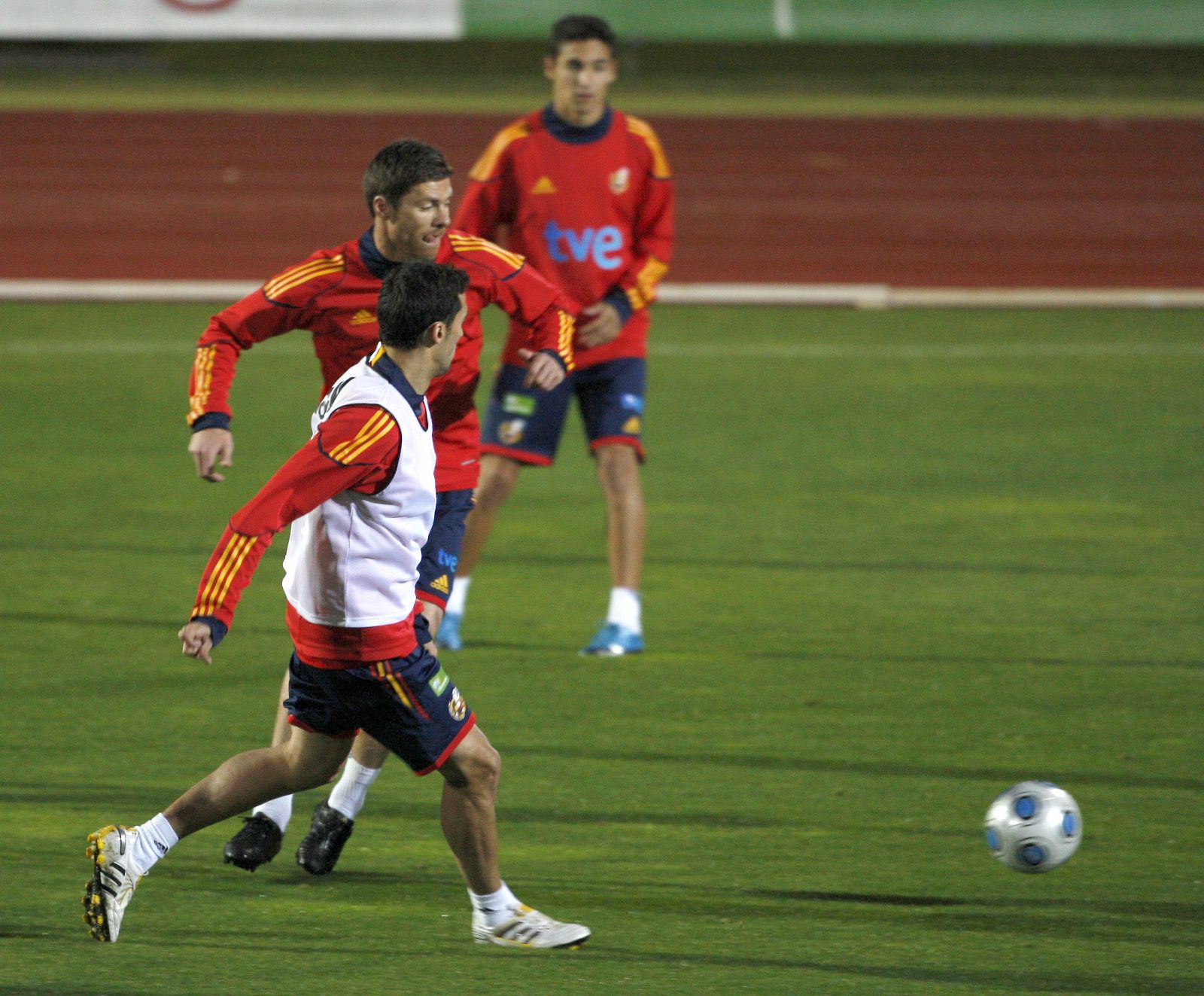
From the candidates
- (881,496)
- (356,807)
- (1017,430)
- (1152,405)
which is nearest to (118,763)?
(356,807)

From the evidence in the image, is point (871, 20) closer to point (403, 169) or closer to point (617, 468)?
point (617, 468)

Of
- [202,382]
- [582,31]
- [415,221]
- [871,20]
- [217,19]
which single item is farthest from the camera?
[871,20]

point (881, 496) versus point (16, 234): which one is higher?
point (16, 234)

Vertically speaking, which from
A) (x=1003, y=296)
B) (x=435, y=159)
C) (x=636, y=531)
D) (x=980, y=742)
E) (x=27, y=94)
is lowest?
(x=980, y=742)

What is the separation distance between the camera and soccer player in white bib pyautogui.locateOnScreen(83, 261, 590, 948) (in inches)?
158

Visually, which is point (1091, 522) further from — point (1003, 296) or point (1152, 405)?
point (1003, 296)

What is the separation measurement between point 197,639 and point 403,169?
1.43m

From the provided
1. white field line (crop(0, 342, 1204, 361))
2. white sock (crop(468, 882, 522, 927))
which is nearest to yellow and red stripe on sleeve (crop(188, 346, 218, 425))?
white sock (crop(468, 882, 522, 927))

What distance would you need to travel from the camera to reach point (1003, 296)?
1553cm

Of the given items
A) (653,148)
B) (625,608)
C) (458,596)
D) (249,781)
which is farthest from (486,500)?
(249,781)

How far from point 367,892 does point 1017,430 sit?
22.1 feet

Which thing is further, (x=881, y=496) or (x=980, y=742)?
(x=881, y=496)

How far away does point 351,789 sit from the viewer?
4766mm

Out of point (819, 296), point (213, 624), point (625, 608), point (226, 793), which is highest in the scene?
point (819, 296)
